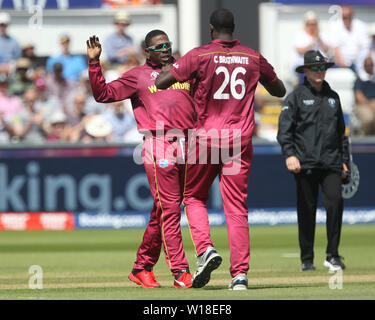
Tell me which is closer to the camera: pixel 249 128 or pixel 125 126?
pixel 249 128

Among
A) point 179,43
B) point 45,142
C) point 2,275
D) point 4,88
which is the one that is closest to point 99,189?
point 45,142

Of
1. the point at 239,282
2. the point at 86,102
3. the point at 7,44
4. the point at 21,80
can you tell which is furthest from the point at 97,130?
the point at 239,282

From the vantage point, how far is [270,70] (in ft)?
27.3

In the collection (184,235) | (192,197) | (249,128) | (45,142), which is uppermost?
(249,128)

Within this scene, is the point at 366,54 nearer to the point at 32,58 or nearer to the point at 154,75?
the point at 32,58

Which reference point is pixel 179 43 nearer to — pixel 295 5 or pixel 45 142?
pixel 295 5

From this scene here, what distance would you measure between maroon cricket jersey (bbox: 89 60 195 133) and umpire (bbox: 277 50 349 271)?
2.07 m

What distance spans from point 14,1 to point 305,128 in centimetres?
1033

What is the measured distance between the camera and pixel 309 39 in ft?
59.8

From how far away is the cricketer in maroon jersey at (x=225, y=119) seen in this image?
8016 millimetres

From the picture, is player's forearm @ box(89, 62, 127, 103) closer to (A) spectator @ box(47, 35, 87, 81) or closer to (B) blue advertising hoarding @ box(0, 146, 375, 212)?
(B) blue advertising hoarding @ box(0, 146, 375, 212)

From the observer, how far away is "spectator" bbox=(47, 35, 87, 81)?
58.1 ft

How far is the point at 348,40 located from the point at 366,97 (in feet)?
5.00

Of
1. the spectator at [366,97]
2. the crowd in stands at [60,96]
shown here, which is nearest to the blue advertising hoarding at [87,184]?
the crowd in stands at [60,96]
